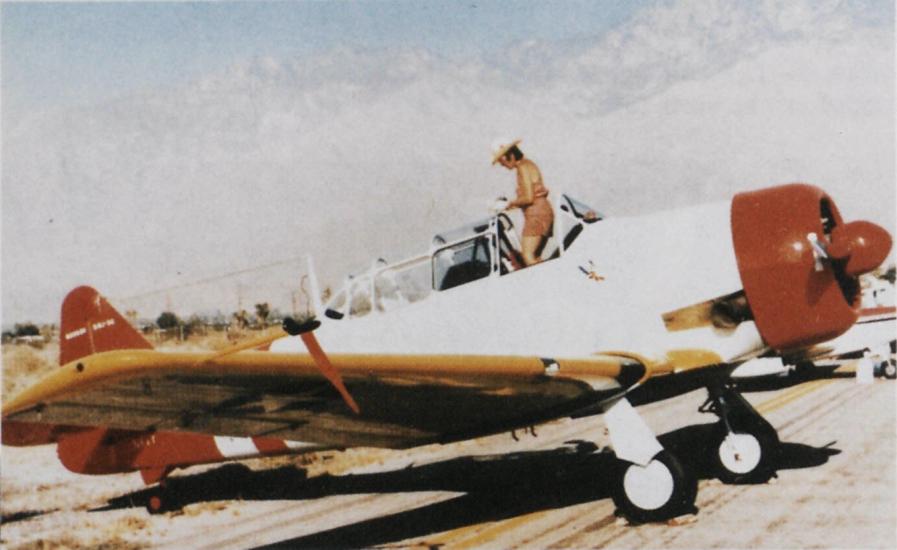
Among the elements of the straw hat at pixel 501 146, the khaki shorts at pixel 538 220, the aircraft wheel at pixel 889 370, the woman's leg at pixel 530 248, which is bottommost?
the aircraft wheel at pixel 889 370

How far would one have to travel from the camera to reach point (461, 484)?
336 inches

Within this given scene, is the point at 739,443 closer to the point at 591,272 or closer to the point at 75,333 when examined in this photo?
the point at 591,272

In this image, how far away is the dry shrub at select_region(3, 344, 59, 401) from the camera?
886 inches

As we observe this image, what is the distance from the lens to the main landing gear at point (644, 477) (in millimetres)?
5742

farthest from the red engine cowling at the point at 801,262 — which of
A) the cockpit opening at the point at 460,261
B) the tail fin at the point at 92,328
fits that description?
the tail fin at the point at 92,328

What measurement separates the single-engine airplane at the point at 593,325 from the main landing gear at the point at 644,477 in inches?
0.4

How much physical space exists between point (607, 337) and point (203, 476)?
6747 millimetres

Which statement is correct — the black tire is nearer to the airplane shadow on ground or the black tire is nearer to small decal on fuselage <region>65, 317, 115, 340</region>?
the airplane shadow on ground

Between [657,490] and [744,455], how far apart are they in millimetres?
1820

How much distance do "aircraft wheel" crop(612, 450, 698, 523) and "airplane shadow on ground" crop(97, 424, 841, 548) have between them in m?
0.26

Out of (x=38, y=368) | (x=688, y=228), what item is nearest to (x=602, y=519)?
(x=688, y=228)

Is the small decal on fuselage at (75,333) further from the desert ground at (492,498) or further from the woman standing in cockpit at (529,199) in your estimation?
the woman standing in cockpit at (529,199)

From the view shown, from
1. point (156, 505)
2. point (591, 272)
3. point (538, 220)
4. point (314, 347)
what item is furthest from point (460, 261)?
point (156, 505)

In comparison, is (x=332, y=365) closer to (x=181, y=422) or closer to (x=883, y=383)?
(x=181, y=422)
